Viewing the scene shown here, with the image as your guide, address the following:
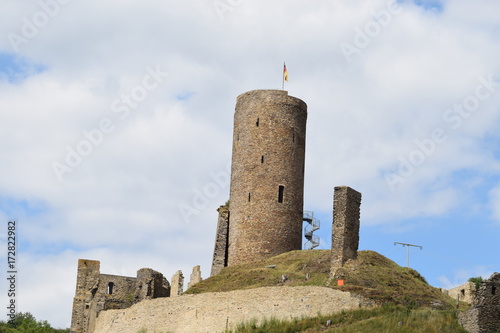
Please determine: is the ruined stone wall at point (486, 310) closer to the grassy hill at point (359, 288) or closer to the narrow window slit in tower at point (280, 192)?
the grassy hill at point (359, 288)

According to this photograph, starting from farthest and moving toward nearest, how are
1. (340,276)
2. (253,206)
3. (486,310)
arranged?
(253,206) → (340,276) → (486,310)

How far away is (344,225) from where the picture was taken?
38625mm

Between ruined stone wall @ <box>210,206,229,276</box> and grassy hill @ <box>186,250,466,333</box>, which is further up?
ruined stone wall @ <box>210,206,229,276</box>

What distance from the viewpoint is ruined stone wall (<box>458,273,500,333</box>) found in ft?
105

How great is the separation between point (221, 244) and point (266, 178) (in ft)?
12.5

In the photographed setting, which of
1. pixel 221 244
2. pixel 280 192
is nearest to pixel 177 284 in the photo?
pixel 221 244

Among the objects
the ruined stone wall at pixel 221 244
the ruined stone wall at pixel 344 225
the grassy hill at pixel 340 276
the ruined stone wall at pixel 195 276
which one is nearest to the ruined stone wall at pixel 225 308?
the grassy hill at pixel 340 276

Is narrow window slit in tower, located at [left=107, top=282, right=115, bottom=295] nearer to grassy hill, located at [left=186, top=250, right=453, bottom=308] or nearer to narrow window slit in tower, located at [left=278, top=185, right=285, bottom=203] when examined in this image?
grassy hill, located at [left=186, top=250, right=453, bottom=308]

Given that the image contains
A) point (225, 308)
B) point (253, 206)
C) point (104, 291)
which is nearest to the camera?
point (225, 308)

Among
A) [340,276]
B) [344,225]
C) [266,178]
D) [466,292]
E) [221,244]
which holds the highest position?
[266,178]

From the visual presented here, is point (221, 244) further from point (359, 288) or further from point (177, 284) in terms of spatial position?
point (359, 288)

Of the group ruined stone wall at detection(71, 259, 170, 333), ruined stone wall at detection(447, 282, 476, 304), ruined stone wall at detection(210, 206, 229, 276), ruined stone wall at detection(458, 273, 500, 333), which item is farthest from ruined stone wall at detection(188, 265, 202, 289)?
ruined stone wall at detection(458, 273, 500, 333)

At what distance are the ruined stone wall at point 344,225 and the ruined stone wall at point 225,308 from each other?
2528mm

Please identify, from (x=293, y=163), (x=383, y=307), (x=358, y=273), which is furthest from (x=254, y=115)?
(x=383, y=307)
